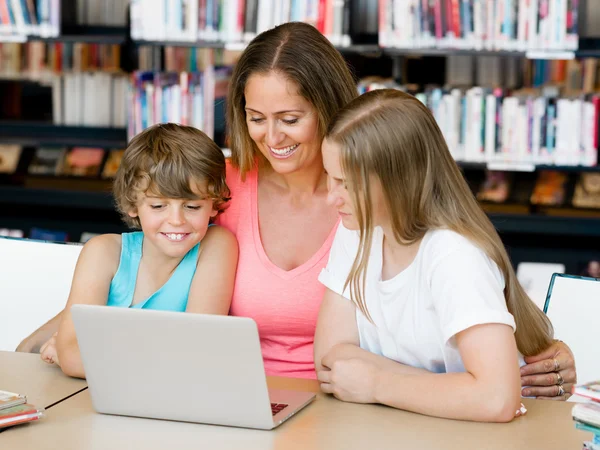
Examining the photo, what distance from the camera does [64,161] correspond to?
428 cm

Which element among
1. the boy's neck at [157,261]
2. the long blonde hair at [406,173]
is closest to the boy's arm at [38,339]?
the boy's neck at [157,261]

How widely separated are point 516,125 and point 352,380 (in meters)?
2.29

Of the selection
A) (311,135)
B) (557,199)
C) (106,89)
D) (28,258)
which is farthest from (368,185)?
(106,89)

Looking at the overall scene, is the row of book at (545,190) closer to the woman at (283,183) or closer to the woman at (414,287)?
the woman at (283,183)

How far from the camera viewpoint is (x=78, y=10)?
4.10m

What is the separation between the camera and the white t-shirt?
1.53m

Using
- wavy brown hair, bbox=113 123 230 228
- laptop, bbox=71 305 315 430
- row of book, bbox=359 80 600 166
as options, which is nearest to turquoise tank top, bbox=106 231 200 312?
wavy brown hair, bbox=113 123 230 228

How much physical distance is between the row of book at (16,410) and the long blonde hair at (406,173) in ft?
1.99

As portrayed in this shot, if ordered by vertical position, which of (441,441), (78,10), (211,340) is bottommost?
(441,441)

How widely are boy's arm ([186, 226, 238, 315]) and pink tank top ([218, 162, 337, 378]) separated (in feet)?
0.12

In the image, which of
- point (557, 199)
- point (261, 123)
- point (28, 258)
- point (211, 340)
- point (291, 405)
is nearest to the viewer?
point (211, 340)

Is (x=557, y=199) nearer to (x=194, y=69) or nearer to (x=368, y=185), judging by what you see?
(x=194, y=69)

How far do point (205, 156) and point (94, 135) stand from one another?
2.28m

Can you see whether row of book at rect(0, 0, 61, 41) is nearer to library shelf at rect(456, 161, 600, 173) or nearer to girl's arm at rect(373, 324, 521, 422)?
library shelf at rect(456, 161, 600, 173)
